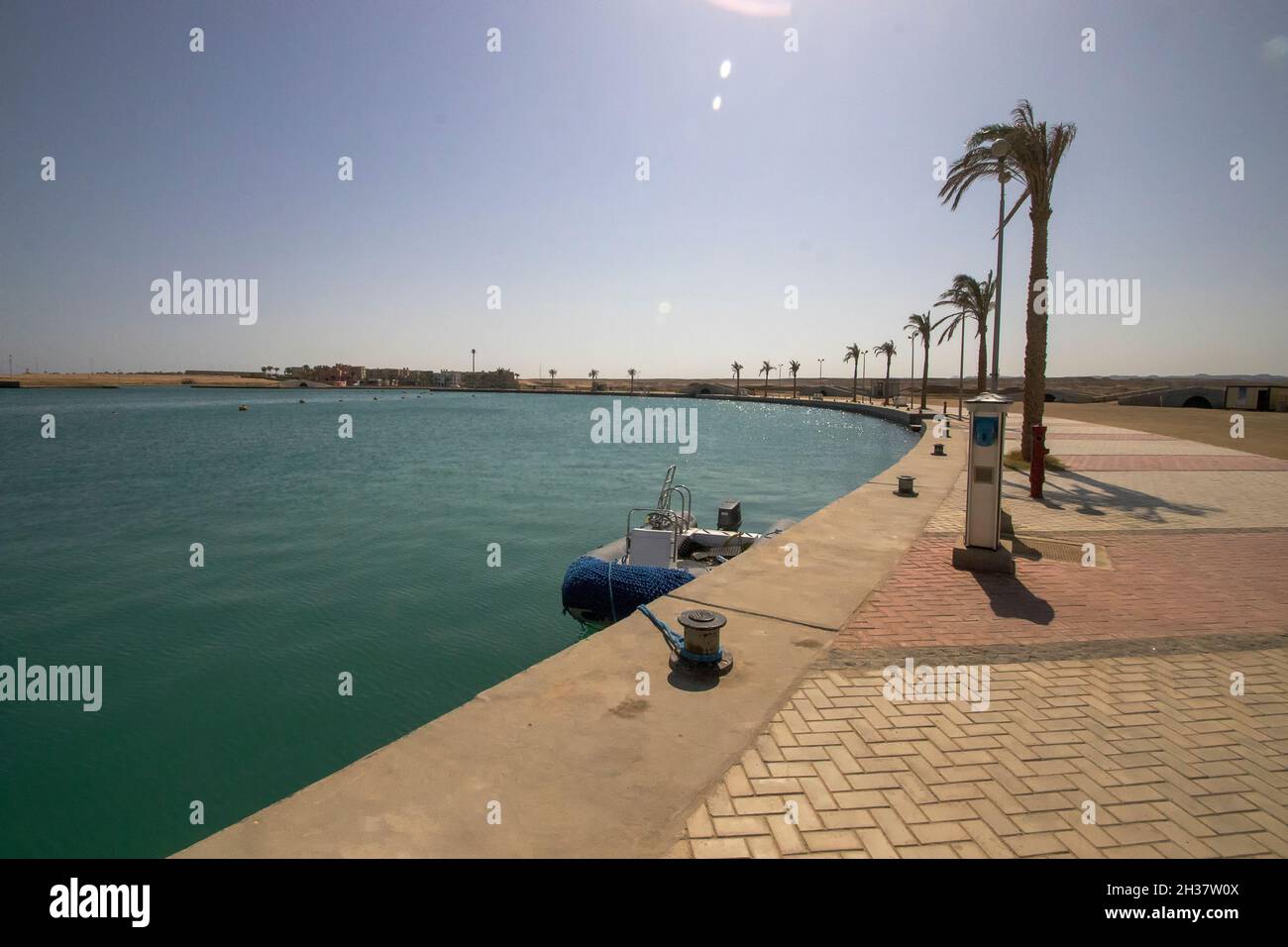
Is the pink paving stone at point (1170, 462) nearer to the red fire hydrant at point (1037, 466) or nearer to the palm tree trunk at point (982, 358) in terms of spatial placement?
the red fire hydrant at point (1037, 466)

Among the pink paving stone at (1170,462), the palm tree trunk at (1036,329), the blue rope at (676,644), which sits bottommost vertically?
the blue rope at (676,644)

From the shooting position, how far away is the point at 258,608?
42.4 feet

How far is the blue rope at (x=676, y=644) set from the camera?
5.14 meters

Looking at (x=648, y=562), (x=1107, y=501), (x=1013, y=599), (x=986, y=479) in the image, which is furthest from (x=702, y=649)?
(x=1107, y=501)

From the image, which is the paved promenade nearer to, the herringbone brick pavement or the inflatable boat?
the herringbone brick pavement

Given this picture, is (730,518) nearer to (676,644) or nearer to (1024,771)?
(676,644)

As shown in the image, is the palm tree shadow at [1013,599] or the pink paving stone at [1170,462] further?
the pink paving stone at [1170,462]

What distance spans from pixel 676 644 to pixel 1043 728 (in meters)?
2.72

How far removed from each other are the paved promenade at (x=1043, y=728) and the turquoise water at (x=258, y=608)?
6.33 metres

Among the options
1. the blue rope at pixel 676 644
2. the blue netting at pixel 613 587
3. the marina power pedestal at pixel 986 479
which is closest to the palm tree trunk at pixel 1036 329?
the marina power pedestal at pixel 986 479
